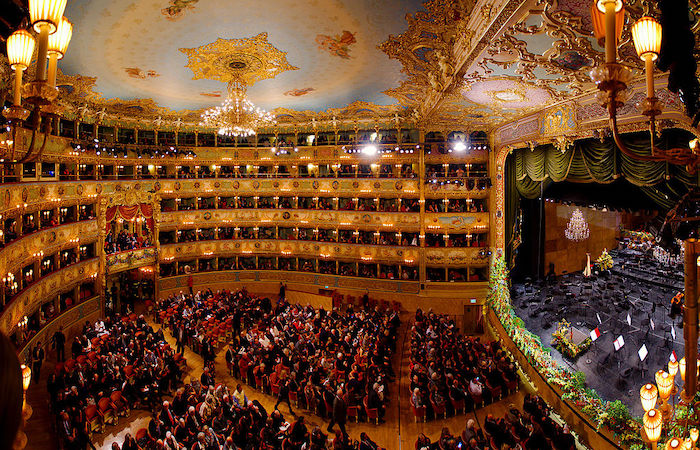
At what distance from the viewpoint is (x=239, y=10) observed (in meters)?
8.97

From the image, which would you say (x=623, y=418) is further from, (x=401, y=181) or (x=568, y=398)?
(x=401, y=181)

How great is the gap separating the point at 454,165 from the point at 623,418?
48.5 ft

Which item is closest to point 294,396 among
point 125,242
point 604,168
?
point 604,168

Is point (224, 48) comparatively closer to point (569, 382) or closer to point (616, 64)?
point (616, 64)

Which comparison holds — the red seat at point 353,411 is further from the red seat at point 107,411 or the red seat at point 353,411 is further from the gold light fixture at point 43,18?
the gold light fixture at point 43,18

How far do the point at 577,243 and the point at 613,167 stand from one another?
14.3 metres

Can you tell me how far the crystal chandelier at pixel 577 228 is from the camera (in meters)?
20.5

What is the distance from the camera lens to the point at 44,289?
14.9 meters

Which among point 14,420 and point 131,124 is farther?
point 131,124

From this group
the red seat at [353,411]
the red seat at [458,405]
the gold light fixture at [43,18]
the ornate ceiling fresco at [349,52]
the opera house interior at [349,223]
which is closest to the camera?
the gold light fixture at [43,18]

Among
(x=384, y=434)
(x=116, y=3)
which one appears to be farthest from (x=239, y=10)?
(x=384, y=434)

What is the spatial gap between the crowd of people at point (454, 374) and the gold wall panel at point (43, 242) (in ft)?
42.2

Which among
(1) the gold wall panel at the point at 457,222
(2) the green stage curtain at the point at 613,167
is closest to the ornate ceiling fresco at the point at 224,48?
(2) the green stage curtain at the point at 613,167

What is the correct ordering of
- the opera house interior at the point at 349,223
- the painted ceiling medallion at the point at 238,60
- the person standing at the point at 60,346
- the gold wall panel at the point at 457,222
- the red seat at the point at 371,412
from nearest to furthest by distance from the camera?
the opera house interior at the point at 349,223 < the painted ceiling medallion at the point at 238,60 < the red seat at the point at 371,412 < the person standing at the point at 60,346 < the gold wall panel at the point at 457,222
